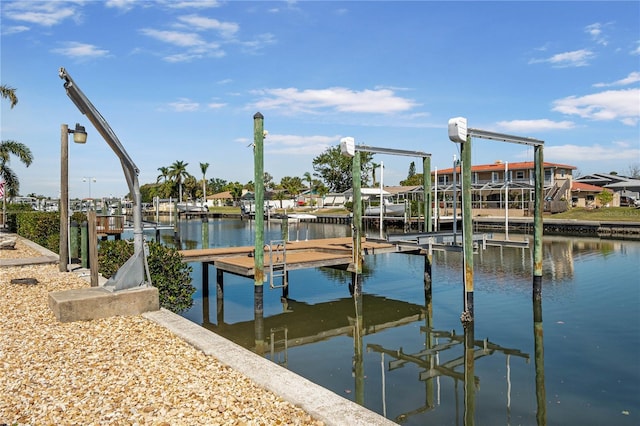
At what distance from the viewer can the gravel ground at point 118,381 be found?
16.6ft

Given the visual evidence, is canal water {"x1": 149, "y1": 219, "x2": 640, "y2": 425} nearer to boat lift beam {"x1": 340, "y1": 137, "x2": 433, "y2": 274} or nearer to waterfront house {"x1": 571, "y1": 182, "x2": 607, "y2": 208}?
boat lift beam {"x1": 340, "y1": 137, "x2": 433, "y2": 274}

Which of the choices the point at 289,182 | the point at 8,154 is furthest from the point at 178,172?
the point at 8,154

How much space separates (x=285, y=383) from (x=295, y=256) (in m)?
10.0

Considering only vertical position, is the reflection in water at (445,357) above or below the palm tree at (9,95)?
below

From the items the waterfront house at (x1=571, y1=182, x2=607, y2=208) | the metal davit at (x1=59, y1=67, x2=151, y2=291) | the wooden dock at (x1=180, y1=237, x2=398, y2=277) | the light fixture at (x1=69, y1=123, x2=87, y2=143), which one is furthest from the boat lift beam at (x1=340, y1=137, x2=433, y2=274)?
the waterfront house at (x1=571, y1=182, x2=607, y2=208)

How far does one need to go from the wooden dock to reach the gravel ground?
5.37 metres

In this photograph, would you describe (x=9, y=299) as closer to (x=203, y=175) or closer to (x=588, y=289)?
(x=588, y=289)

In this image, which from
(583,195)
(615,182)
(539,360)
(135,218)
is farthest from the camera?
(615,182)

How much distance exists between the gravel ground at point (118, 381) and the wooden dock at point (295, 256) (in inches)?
211

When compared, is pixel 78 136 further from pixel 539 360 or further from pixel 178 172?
pixel 178 172

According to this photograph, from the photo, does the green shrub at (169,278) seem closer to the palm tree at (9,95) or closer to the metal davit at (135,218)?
the metal davit at (135,218)

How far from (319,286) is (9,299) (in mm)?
10826

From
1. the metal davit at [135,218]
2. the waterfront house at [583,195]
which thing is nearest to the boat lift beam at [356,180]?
the metal davit at [135,218]

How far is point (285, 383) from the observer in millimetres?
5887
